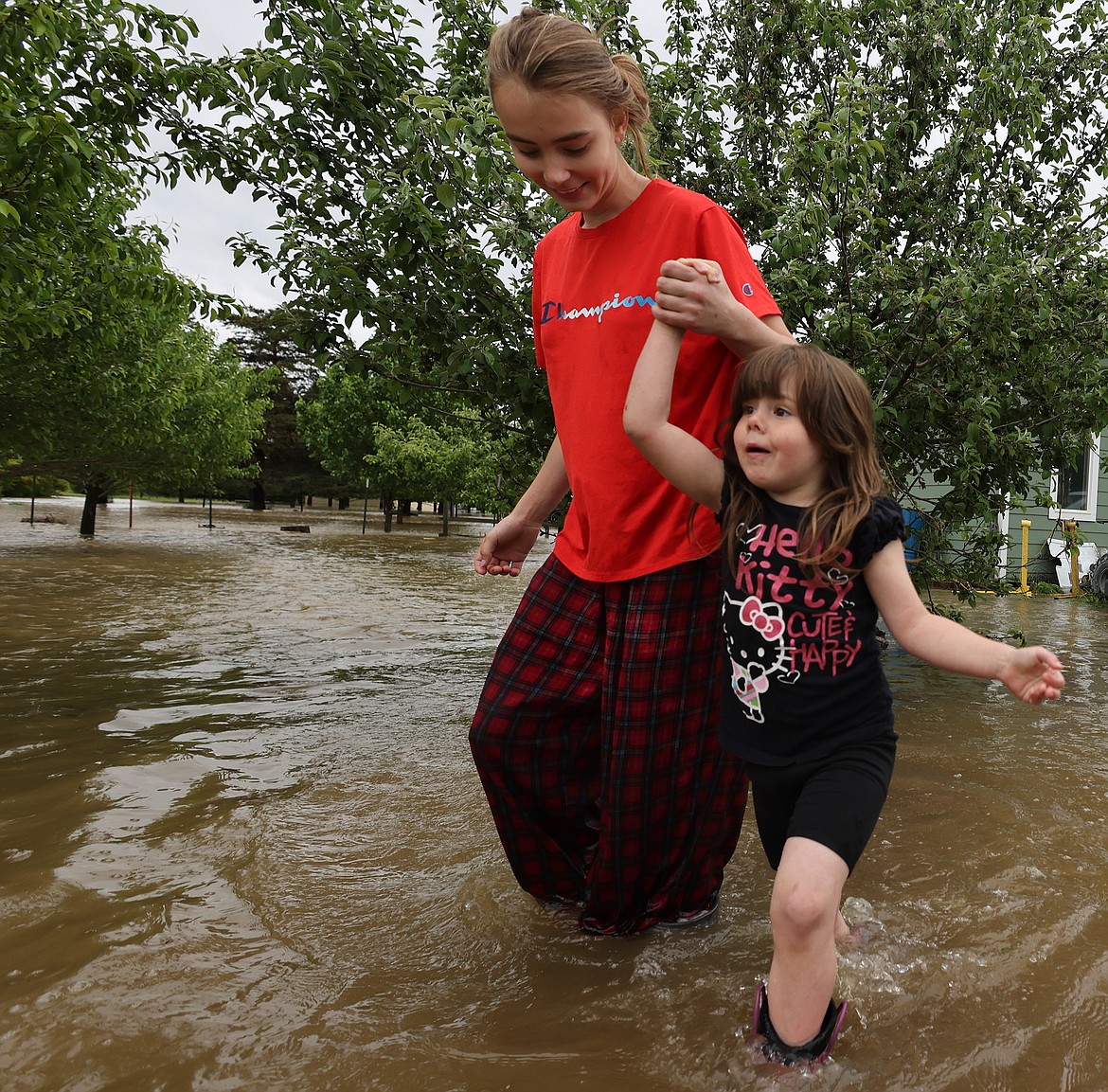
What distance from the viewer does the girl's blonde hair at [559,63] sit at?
6.66 ft

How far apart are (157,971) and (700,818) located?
1314 millimetres

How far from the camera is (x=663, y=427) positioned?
2.04m

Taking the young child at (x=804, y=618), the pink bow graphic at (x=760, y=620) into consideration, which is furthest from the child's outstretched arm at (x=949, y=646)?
the pink bow graphic at (x=760, y=620)

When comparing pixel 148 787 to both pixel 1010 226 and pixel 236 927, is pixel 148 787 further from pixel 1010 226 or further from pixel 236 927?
pixel 1010 226

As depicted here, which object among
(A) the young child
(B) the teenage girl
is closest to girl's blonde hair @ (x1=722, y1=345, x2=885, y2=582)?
(A) the young child

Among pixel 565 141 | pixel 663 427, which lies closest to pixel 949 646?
pixel 663 427

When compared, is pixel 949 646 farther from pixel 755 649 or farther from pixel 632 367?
pixel 632 367

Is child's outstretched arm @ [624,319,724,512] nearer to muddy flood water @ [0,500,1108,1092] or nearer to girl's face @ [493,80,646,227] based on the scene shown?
girl's face @ [493,80,646,227]

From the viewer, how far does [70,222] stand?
18.5 ft

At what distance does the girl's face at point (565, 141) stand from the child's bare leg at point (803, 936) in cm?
140

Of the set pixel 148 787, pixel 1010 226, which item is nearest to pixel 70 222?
pixel 148 787

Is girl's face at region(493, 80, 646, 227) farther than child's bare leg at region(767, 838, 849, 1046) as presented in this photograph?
Yes

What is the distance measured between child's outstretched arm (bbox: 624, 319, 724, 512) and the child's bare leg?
74 cm

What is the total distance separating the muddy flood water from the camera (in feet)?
6.46
